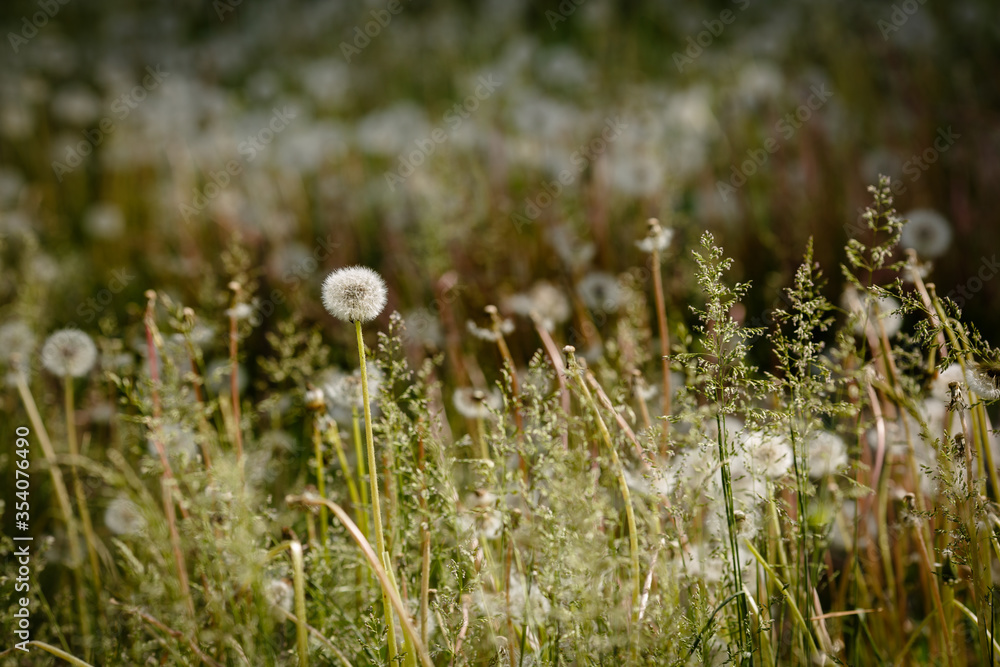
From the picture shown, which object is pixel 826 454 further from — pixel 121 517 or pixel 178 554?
pixel 121 517

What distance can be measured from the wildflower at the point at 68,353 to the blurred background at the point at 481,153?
219 mm

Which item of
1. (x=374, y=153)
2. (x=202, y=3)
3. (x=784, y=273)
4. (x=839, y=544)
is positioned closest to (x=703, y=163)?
(x=784, y=273)

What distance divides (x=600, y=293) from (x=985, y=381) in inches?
46.9

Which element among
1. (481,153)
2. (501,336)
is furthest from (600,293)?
(481,153)

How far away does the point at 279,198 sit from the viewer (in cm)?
338

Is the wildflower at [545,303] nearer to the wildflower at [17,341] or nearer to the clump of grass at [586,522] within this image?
the clump of grass at [586,522]

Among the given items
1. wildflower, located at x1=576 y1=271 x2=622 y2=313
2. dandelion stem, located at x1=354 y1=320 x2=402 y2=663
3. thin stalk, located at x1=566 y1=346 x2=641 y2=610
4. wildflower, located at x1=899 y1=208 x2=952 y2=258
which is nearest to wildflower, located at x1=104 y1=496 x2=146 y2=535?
dandelion stem, located at x1=354 y1=320 x2=402 y2=663

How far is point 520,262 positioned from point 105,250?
6.21 ft

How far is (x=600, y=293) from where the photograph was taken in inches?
81.0

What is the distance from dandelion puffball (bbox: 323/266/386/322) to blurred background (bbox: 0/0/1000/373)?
0.37 meters

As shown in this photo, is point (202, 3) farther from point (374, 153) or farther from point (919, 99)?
point (919, 99)

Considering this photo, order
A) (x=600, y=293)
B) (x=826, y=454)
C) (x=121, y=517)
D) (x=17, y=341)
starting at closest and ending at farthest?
(x=826, y=454)
(x=121, y=517)
(x=17, y=341)
(x=600, y=293)

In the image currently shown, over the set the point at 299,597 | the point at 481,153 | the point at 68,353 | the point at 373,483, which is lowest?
the point at 299,597

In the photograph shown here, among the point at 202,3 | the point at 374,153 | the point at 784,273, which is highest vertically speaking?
the point at 202,3
